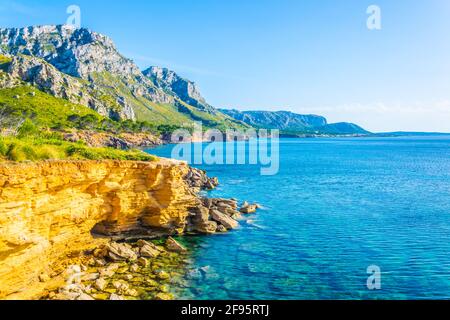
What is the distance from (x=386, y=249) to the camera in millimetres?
33219

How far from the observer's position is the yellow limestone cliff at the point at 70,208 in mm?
21766

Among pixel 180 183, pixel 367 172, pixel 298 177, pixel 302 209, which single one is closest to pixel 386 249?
pixel 302 209

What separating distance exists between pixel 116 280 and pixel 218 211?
1977 cm

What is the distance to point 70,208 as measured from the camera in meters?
27.1

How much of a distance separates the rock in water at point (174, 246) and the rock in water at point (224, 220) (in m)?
8.55

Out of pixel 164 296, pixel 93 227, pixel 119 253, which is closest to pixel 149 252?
pixel 119 253

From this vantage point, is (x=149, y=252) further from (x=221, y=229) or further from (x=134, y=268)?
(x=221, y=229)

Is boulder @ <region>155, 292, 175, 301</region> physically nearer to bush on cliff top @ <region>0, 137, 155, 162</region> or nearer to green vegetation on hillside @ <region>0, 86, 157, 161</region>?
bush on cliff top @ <region>0, 137, 155, 162</region>

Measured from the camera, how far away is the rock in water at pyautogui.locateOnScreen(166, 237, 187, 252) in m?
32.8

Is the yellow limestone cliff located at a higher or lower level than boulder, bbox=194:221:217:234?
higher

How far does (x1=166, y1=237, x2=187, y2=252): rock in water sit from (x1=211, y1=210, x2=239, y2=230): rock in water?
8.55 metres

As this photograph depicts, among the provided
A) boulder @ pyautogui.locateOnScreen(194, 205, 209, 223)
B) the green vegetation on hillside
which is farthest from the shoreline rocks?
the green vegetation on hillside

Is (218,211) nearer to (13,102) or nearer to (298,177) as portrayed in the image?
(298,177)

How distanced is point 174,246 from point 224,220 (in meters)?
9.82
